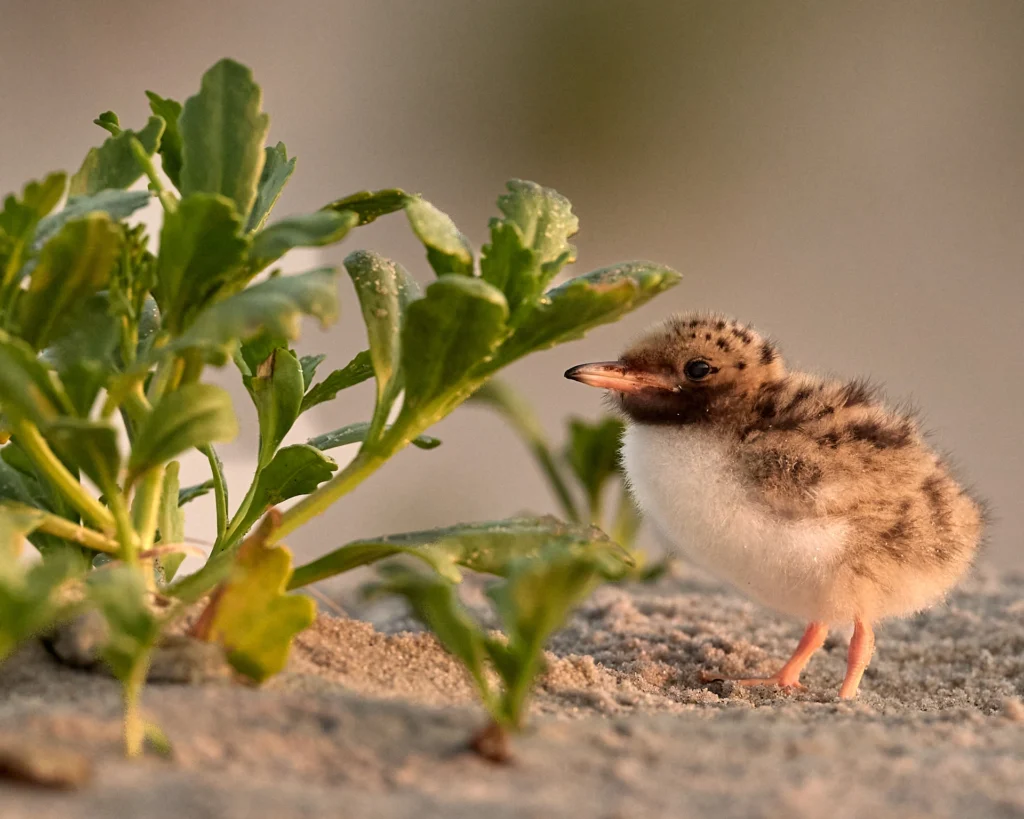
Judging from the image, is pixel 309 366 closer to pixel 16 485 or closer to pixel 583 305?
pixel 16 485

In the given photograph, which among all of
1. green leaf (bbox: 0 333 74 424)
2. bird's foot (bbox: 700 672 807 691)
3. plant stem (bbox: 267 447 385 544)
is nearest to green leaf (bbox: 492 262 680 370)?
plant stem (bbox: 267 447 385 544)

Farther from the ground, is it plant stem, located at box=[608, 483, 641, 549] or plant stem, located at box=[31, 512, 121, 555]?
plant stem, located at box=[31, 512, 121, 555]

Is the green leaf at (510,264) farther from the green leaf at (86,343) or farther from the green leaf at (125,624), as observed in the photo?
the green leaf at (125,624)

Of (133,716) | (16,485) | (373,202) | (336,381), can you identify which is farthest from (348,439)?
(133,716)

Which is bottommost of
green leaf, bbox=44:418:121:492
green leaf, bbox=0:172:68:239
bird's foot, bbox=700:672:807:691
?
bird's foot, bbox=700:672:807:691

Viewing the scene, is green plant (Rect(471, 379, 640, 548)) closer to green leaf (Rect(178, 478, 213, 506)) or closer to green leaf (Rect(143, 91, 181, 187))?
green leaf (Rect(178, 478, 213, 506))

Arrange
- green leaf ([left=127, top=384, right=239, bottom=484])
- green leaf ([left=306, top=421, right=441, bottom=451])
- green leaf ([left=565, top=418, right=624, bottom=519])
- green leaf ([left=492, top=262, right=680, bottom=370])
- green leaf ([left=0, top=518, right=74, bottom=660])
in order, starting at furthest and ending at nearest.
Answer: green leaf ([left=565, top=418, right=624, bottom=519])
green leaf ([left=306, top=421, right=441, bottom=451])
green leaf ([left=492, top=262, right=680, bottom=370])
green leaf ([left=127, top=384, right=239, bottom=484])
green leaf ([left=0, top=518, right=74, bottom=660])

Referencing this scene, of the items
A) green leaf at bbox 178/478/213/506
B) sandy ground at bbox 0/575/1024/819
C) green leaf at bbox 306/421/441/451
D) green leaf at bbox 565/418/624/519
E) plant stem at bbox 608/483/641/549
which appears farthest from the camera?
plant stem at bbox 608/483/641/549

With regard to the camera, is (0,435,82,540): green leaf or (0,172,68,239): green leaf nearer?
(0,172,68,239): green leaf
